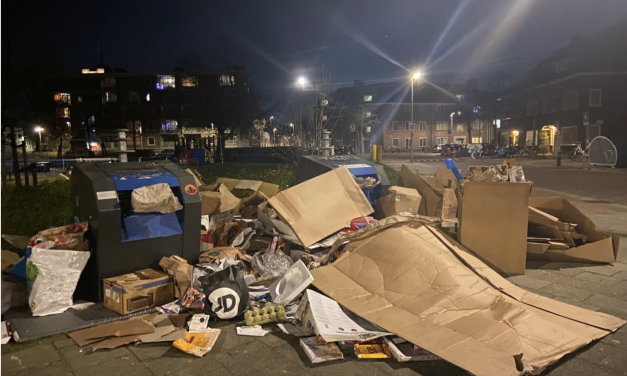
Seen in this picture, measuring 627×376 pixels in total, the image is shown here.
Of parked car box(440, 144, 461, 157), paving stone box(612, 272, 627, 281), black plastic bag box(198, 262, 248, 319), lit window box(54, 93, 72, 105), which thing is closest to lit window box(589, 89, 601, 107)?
parked car box(440, 144, 461, 157)

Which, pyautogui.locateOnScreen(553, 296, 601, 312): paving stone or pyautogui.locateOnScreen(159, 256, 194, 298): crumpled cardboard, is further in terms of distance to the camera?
pyautogui.locateOnScreen(159, 256, 194, 298): crumpled cardboard

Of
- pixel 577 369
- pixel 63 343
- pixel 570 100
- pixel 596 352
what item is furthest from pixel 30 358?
pixel 570 100

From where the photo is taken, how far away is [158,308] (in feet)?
13.2

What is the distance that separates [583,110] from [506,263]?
127 feet

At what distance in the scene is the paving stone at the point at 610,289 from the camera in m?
4.37

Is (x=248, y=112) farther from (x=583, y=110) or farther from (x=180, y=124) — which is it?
(x=583, y=110)

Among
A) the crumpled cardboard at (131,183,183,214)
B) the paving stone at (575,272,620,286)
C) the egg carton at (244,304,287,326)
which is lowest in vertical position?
the paving stone at (575,272,620,286)

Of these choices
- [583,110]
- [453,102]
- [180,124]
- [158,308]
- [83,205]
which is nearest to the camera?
[158,308]

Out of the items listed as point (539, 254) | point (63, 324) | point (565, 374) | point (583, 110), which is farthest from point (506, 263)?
point (583, 110)

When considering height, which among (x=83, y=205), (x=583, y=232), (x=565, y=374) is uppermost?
(x=83, y=205)

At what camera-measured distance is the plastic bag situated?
3789 mm

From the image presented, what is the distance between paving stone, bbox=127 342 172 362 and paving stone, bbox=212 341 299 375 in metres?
0.40

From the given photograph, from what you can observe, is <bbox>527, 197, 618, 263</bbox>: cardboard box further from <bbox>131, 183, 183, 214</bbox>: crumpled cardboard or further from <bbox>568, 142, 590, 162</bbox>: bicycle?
<bbox>568, 142, 590, 162</bbox>: bicycle

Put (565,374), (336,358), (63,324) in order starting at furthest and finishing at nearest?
(63,324), (336,358), (565,374)
